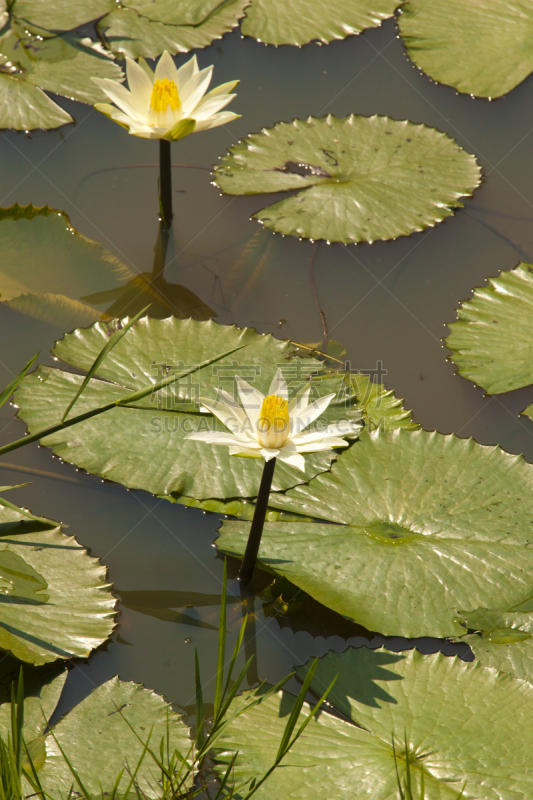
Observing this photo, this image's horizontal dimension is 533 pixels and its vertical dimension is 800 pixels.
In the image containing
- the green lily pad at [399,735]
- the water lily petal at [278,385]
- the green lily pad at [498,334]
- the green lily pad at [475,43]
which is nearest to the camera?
the green lily pad at [399,735]

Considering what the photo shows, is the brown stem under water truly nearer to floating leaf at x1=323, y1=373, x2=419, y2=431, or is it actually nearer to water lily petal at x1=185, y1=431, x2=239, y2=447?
floating leaf at x1=323, y1=373, x2=419, y2=431

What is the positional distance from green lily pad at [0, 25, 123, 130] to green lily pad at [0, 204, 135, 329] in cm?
79

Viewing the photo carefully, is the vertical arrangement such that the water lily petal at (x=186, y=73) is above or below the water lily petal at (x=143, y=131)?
above

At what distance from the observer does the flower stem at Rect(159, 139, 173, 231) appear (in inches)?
114

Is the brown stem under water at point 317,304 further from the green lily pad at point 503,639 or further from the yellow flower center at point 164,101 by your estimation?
the green lily pad at point 503,639

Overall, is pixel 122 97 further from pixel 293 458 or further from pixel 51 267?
pixel 293 458

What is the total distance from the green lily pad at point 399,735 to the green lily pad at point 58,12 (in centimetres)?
386

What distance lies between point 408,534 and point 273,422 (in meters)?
0.68

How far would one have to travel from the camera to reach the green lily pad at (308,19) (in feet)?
13.0

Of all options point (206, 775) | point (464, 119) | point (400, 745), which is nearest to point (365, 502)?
point (400, 745)

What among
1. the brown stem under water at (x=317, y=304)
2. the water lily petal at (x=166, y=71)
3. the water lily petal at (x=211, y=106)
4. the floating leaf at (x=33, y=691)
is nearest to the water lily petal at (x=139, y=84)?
the water lily petal at (x=166, y=71)

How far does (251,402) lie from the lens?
1844 millimetres

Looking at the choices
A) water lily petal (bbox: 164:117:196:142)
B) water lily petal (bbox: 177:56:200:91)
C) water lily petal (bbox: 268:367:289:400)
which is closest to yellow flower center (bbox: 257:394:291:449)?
water lily petal (bbox: 268:367:289:400)

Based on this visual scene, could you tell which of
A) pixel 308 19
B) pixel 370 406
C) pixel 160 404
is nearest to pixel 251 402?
pixel 160 404
